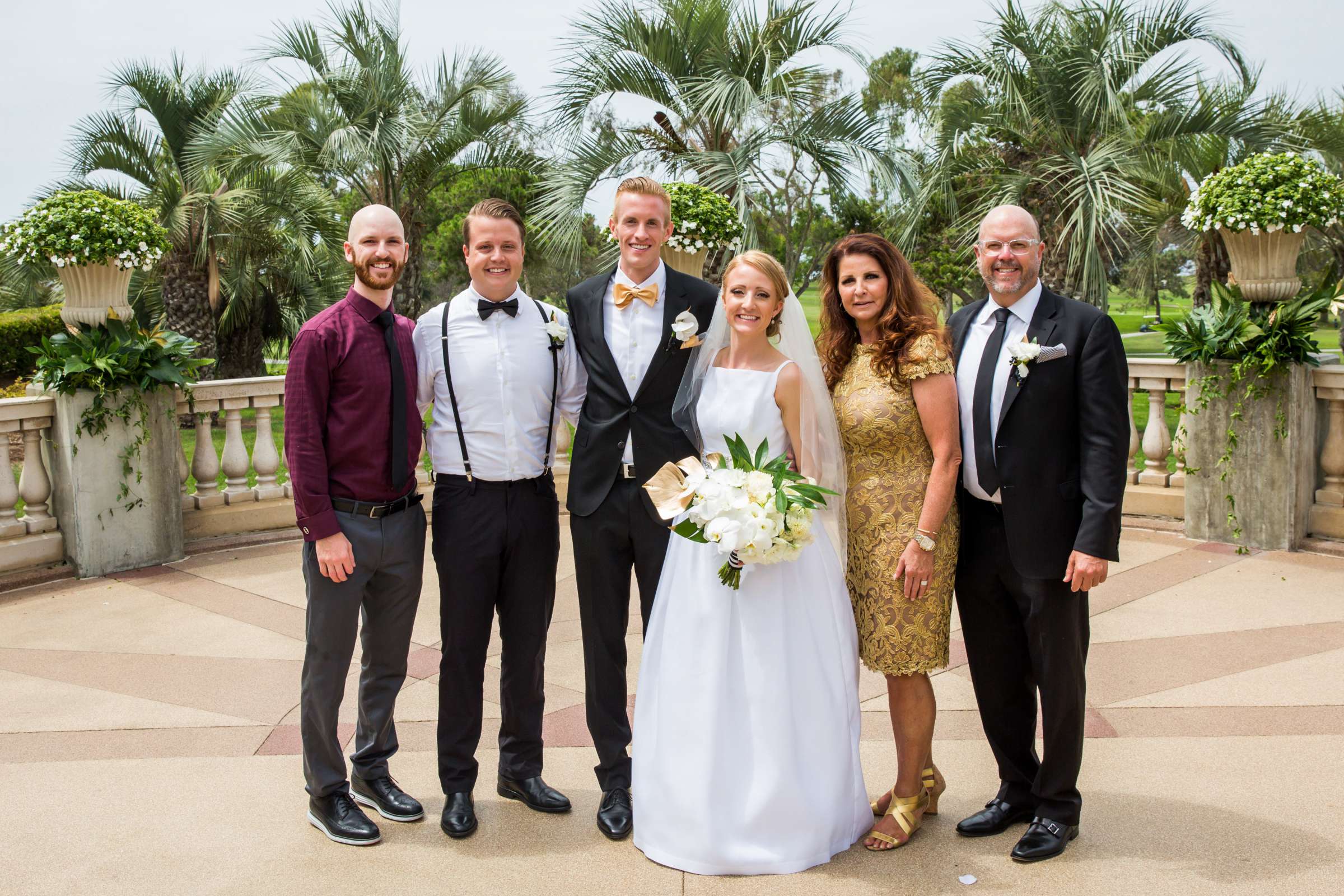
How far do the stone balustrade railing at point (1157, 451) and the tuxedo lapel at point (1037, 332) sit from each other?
16.0ft

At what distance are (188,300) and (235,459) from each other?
33.1 ft

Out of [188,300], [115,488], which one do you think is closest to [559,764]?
[115,488]

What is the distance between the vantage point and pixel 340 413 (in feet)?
12.3

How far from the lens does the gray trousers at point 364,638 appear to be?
379 cm

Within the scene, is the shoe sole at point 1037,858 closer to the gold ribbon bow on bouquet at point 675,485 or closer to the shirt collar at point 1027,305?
the gold ribbon bow on bouquet at point 675,485

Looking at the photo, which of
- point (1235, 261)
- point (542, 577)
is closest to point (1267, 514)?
point (1235, 261)

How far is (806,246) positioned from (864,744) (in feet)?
68.9

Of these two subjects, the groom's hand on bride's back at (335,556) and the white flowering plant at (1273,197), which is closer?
the groom's hand on bride's back at (335,556)

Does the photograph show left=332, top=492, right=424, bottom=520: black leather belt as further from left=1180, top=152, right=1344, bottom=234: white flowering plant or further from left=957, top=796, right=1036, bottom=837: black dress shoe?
A: left=1180, top=152, right=1344, bottom=234: white flowering plant

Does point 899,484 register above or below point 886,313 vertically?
below

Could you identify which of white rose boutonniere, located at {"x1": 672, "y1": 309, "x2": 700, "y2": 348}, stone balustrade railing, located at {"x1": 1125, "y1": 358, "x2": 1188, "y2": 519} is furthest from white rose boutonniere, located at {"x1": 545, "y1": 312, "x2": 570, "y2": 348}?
stone balustrade railing, located at {"x1": 1125, "y1": 358, "x2": 1188, "y2": 519}

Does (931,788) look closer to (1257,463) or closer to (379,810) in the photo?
(379,810)

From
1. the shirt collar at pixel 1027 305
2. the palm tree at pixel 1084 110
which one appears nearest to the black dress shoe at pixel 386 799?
the shirt collar at pixel 1027 305

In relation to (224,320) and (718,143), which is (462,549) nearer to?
(718,143)
